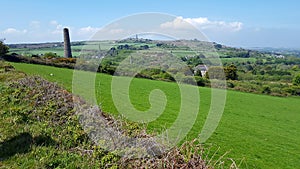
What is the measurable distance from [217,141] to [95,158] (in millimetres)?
4851

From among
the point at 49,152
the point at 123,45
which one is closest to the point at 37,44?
the point at 123,45

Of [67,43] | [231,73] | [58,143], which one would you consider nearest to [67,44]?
[67,43]

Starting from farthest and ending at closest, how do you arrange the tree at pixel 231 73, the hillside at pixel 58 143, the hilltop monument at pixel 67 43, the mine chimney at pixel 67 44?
the hilltop monument at pixel 67 43 → the mine chimney at pixel 67 44 → the tree at pixel 231 73 → the hillside at pixel 58 143

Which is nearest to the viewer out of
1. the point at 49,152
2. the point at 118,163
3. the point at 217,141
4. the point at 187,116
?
the point at 118,163

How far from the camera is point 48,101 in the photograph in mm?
7672

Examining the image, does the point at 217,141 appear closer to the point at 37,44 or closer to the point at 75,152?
the point at 75,152

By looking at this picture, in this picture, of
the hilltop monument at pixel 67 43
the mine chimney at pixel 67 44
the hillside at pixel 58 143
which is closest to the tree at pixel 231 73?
the mine chimney at pixel 67 44

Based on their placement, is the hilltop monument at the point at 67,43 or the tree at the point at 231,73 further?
the hilltop monument at the point at 67,43

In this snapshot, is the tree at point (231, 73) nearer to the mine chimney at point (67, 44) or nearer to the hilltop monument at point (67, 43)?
the mine chimney at point (67, 44)

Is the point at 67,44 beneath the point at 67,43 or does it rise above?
beneath

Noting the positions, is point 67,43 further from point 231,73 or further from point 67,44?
point 231,73

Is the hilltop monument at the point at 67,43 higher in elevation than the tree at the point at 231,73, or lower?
higher

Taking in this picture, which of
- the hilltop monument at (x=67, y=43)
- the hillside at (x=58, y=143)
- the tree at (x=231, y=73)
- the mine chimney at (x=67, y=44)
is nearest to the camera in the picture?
the hillside at (x=58, y=143)

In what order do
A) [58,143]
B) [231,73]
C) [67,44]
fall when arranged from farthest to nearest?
[67,44] < [231,73] < [58,143]
